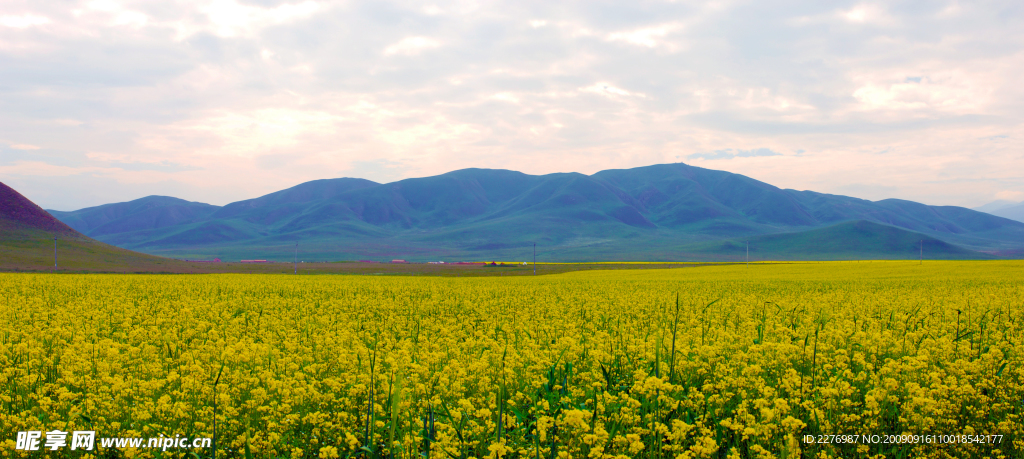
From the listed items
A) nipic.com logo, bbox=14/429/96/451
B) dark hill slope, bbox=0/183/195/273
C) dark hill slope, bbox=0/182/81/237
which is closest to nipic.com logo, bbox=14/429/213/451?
nipic.com logo, bbox=14/429/96/451

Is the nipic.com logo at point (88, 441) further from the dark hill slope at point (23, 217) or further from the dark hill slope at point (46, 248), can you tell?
the dark hill slope at point (23, 217)

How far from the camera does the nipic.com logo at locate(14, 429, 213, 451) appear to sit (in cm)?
455

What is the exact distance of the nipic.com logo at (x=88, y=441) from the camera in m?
4.55

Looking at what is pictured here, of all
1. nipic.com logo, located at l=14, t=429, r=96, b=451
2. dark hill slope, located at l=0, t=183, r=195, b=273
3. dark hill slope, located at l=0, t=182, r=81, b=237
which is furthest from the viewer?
dark hill slope, located at l=0, t=182, r=81, b=237

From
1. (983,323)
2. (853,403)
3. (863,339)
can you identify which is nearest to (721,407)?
(853,403)

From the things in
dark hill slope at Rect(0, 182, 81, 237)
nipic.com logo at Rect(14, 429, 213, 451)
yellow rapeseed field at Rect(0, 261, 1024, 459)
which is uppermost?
dark hill slope at Rect(0, 182, 81, 237)

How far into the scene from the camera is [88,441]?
4.79 m

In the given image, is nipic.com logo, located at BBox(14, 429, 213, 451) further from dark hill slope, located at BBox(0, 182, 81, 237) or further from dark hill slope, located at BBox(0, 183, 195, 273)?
dark hill slope, located at BBox(0, 182, 81, 237)

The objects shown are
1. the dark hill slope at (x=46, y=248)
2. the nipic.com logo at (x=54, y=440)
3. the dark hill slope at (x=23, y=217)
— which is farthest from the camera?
the dark hill slope at (x=23, y=217)

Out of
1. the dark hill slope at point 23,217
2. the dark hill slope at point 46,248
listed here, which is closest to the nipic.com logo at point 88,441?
the dark hill slope at point 46,248

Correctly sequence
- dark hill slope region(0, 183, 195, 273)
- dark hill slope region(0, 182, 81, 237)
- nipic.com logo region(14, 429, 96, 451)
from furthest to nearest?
dark hill slope region(0, 182, 81, 237)
dark hill slope region(0, 183, 195, 273)
nipic.com logo region(14, 429, 96, 451)

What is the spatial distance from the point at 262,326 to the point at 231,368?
4.77 m

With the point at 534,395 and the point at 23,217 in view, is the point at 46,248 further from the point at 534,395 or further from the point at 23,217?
the point at 534,395

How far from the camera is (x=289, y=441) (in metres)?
4.92
